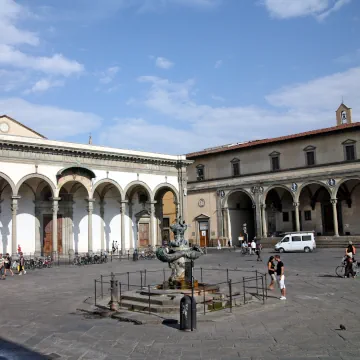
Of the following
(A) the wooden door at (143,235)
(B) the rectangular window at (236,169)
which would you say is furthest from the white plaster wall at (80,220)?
(B) the rectangular window at (236,169)

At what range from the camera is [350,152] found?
37.6 metres

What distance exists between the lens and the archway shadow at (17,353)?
7.78 meters

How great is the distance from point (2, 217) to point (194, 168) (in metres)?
22.8

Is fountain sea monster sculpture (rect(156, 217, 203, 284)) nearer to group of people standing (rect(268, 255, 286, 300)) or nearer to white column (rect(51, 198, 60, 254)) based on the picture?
group of people standing (rect(268, 255, 286, 300))

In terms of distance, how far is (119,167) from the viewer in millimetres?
35781

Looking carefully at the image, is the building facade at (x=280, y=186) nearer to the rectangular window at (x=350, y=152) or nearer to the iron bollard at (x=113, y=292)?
the rectangular window at (x=350, y=152)

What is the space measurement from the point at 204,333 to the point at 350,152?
32235 mm

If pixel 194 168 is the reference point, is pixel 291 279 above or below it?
below

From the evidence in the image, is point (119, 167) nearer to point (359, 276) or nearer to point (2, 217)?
point (2, 217)

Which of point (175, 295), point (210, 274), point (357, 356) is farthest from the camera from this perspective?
point (210, 274)

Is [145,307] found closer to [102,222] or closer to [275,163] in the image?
[102,222]

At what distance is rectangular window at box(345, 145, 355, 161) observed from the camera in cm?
3744

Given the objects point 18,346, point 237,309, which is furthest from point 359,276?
point 18,346

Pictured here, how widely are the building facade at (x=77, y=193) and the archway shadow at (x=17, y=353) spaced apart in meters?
21.7
